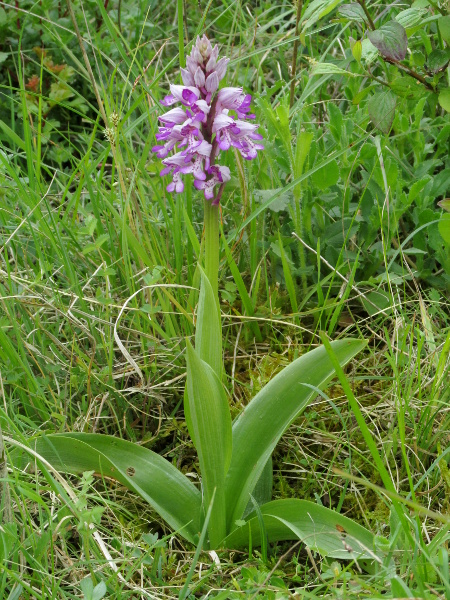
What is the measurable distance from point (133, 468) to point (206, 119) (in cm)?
85

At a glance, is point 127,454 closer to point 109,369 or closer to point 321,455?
point 109,369

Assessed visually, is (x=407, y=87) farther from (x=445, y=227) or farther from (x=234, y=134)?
(x=234, y=134)

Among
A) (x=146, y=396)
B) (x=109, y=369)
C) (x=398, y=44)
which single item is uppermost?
(x=398, y=44)

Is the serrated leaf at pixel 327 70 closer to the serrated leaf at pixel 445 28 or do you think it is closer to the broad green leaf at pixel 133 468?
the serrated leaf at pixel 445 28

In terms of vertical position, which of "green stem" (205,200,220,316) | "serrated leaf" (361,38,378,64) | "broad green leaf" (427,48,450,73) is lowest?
"green stem" (205,200,220,316)

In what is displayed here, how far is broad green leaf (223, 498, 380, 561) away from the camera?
1.47 meters

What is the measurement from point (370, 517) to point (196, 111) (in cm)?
105

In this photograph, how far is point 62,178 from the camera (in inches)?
119

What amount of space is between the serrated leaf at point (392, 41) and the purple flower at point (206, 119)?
51cm

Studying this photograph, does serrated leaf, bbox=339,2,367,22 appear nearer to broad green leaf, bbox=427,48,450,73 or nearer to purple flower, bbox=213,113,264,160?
broad green leaf, bbox=427,48,450,73

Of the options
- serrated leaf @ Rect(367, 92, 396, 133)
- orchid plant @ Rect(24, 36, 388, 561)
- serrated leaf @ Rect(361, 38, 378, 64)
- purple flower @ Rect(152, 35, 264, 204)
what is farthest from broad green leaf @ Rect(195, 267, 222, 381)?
serrated leaf @ Rect(361, 38, 378, 64)

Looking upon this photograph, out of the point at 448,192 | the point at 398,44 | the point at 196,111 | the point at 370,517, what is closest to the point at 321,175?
the point at 398,44

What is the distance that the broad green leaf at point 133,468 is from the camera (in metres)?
1.62

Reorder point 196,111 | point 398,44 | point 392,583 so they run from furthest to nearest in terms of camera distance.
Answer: point 398,44, point 196,111, point 392,583
